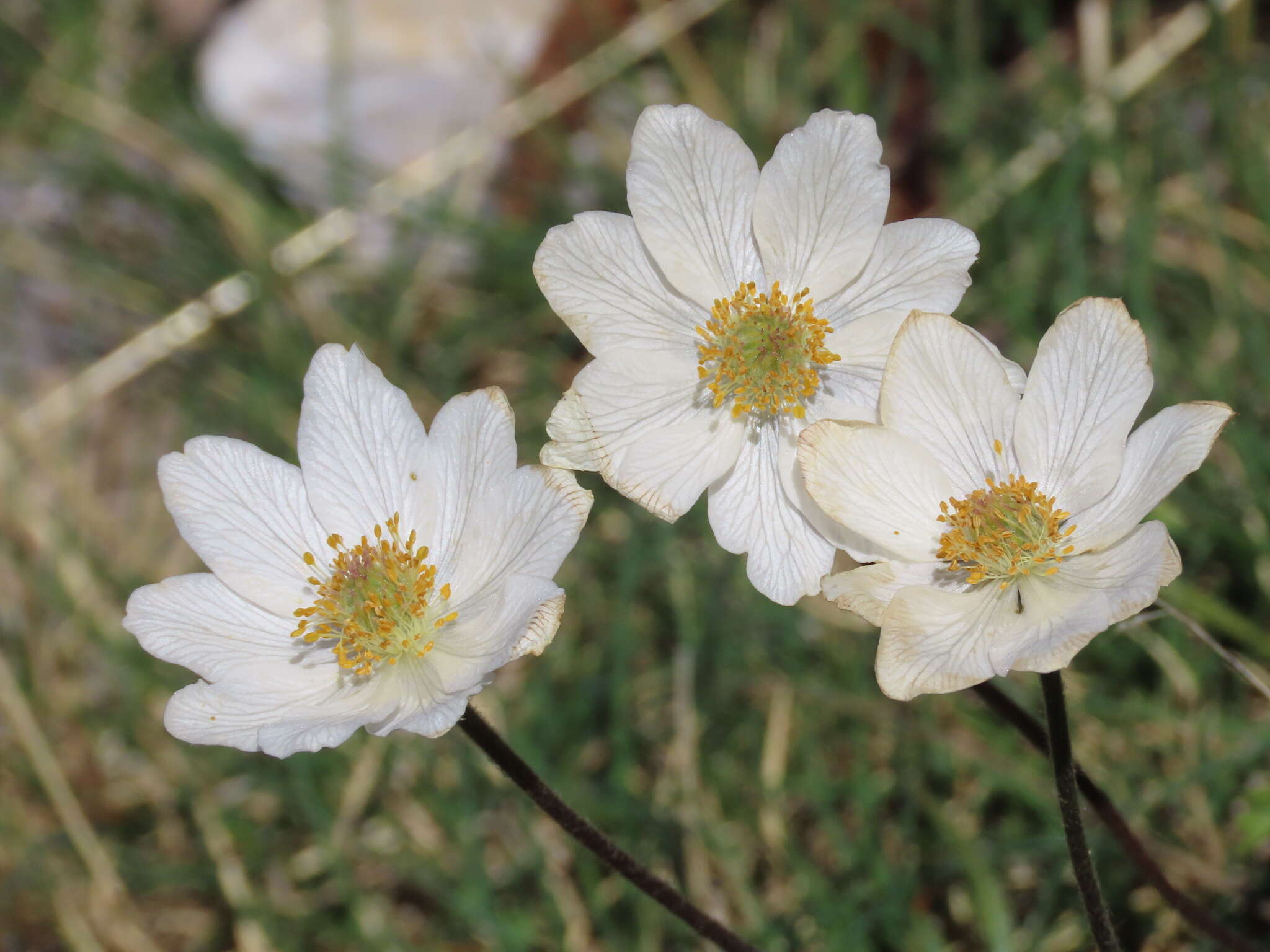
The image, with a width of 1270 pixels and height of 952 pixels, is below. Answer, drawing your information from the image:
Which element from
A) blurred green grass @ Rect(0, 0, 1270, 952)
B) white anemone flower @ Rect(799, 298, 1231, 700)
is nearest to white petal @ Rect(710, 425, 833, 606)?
white anemone flower @ Rect(799, 298, 1231, 700)

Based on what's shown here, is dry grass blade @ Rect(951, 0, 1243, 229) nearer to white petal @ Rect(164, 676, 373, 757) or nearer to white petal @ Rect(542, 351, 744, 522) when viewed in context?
white petal @ Rect(542, 351, 744, 522)

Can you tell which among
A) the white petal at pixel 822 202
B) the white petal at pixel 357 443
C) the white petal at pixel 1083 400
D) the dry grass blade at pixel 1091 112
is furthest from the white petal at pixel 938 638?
the dry grass blade at pixel 1091 112

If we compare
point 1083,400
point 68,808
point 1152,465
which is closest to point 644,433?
point 1083,400

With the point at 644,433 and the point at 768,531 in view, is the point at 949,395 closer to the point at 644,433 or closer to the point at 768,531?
the point at 768,531

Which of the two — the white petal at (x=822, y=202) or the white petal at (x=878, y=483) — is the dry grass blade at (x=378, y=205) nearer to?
the white petal at (x=822, y=202)

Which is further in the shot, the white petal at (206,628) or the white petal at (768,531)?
the white petal at (206,628)
